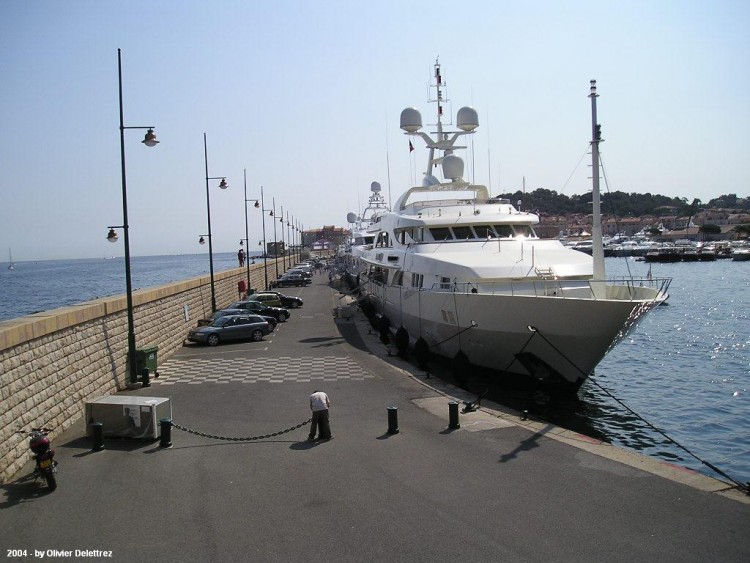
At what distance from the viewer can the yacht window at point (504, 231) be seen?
26.5 m

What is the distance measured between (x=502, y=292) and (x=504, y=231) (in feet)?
23.6

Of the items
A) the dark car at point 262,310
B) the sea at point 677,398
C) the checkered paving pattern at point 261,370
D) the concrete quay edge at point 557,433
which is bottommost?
the sea at point 677,398

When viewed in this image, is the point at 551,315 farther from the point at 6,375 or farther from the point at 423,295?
the point at 6,375

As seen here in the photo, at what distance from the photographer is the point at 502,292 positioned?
65.8ft

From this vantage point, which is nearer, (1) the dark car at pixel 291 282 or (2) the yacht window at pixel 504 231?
(2) the yacht window at pixel 504 231

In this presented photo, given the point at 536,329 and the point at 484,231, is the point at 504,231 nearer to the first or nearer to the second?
the point at 484,231

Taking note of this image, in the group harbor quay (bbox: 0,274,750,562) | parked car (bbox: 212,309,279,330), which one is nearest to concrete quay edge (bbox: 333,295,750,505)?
harbor quay (bbox: 0,274,750,562)

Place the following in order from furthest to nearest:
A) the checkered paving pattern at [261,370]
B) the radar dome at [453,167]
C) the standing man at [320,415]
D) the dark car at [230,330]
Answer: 1. the radar dome at [453,167]
2. the dark car at [230,330]
3. the checkered paving pattern at [261,370]
4. the standing man at [320,415]

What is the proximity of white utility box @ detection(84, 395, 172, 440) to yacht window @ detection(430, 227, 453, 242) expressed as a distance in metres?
16.4

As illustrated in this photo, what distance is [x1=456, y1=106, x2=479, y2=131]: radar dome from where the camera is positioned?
3495 centimetres

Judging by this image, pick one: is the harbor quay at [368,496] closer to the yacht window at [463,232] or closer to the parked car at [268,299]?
the yacht window at [463,232]

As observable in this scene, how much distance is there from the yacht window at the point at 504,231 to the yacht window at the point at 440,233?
2143mm

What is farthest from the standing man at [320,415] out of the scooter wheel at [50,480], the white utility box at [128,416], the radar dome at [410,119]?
the radar dome at [410,119]

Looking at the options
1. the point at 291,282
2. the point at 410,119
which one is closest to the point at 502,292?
the point at 410,119
